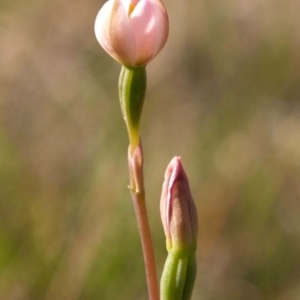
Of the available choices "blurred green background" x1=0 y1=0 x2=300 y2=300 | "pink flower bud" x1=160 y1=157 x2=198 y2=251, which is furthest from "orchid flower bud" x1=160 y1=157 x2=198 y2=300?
"blurred green background" x1=0 y1=0 x2=300 y2=300

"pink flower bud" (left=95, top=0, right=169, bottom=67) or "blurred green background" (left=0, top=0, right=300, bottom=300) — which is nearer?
"pink flower bud" (left=95, top=0, right=169, bottom=67)

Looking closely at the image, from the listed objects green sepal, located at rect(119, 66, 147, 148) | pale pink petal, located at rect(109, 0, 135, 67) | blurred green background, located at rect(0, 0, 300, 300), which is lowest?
blurred green background, located at rect(0, 0, 300, 300)

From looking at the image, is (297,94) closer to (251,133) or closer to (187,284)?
(251,133)

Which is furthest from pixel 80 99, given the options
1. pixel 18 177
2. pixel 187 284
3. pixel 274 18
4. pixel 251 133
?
pixel 187 284

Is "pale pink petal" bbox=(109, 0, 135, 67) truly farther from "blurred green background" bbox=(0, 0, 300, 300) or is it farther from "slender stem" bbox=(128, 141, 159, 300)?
"blurred green background" bbox=(0, 0, 300, 300)

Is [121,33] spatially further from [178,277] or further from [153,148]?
[153,148]

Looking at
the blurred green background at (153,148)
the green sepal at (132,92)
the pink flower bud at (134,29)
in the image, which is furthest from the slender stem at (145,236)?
the blurred green background at (153,148)

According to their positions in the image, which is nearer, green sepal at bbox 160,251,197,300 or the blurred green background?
green sepal at bbox 160,251,197,300

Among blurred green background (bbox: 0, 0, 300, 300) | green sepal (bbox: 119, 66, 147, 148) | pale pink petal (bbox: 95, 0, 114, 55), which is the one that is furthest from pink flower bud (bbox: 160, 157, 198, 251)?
blurred green background (bbox: 0, 0, 300, 300)

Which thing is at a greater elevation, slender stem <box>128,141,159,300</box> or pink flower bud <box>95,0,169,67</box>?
pink flower bud <box>95,0,169,67</box>

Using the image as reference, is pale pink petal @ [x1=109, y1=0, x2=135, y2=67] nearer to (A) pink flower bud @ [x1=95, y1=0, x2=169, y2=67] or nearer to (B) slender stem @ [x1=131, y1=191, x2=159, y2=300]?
(A) pink flower bud @ [x1=95, y1=0, x2=169, y2=67]
